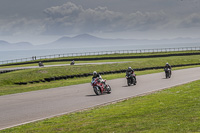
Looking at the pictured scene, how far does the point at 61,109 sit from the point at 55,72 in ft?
86.6

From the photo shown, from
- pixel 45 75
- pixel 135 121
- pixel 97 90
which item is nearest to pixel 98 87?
pixel 97 90

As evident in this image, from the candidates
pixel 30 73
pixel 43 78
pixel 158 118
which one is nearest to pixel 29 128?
pixel 158 118

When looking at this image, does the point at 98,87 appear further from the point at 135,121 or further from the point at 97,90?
the point at 135,121

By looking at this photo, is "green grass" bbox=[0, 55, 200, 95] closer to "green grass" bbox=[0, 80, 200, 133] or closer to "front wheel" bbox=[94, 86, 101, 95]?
"front wheel" bbox=[94, 86, 101, 95]

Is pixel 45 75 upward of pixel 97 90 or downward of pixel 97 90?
upward

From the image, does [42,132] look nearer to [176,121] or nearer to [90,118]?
[90,118]

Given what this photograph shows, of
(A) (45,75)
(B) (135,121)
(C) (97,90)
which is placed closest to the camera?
(B) (135,121)

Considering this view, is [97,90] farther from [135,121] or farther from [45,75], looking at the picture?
[45,75]

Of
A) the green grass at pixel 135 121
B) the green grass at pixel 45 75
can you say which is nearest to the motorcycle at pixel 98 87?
the green grass at pixel 135 121

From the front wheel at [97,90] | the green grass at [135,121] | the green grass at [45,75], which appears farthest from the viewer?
the green grass at [45,75]

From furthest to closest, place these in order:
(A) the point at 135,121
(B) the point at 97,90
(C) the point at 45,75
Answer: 1. (C) the point at 45,75
2. (B) the point at 97,90
3. (A) the point at 135,121

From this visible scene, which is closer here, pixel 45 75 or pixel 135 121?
pixel 135 121

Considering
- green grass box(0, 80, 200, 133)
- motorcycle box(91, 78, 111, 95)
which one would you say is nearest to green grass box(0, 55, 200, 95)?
motorcycle box(91, 78, 111, 95)

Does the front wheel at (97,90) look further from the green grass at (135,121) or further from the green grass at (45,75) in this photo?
the green grass at (45,75)
